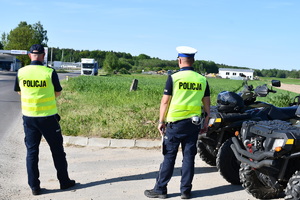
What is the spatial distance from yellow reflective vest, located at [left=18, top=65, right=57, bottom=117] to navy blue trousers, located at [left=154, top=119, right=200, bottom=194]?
1.57 metres

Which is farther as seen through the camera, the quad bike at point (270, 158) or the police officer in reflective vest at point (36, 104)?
the police officer in reflective vest at point (36, 104)

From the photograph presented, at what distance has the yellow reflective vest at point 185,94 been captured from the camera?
194 inches

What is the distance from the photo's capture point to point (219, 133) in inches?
240

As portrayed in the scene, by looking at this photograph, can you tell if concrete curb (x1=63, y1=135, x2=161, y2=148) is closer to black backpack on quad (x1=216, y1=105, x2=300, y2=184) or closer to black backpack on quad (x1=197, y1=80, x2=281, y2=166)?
black backpack on quad (x1=197, y1=80, x2=281, y2=166)

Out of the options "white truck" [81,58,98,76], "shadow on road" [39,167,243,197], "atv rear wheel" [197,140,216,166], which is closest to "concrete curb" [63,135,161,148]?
"atv rear wheel" [197,140,216,166]

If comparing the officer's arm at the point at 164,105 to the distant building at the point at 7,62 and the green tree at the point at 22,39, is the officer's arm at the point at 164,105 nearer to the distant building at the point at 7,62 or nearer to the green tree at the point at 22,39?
the distant building at the point at 7,62

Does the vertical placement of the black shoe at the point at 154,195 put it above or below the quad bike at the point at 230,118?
below

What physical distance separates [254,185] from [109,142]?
412 cm

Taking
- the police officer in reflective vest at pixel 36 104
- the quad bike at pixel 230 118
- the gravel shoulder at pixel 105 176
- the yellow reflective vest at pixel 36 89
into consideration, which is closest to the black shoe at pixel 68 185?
the gravel shoulder at pixel 105 176

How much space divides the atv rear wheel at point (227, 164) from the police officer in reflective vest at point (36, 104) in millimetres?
2290

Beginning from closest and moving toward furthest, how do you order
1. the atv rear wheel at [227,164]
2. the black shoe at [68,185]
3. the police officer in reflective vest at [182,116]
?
the police officer in reflective vest at [182,116]
the black shoe at [68,185]
the atv rear wheel at [227,164]

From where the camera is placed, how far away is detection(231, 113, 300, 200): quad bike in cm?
433

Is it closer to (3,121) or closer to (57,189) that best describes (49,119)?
(57,189)

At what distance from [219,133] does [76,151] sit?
3053 mm
